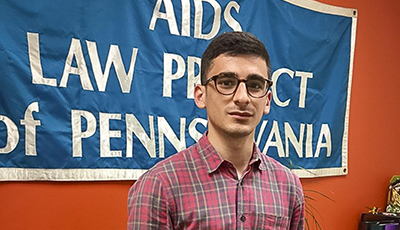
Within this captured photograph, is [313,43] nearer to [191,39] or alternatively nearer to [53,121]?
[191,39]

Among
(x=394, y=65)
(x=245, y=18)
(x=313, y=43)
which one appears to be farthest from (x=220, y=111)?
(x=394, y=65)

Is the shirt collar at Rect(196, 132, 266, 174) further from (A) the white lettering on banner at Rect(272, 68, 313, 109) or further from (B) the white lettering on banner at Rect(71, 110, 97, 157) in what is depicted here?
(A) the white lettering on banner at Rect(272, 68, 313, 109)

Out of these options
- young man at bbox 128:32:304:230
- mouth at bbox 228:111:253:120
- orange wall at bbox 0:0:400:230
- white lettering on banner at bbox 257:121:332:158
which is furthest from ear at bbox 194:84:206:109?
orange wall at bbox 0:0:400:230

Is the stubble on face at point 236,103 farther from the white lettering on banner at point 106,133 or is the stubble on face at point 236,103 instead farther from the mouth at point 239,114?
the white lettering on banner at point 106,133

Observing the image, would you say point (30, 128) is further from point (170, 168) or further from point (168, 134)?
point (170, 168)

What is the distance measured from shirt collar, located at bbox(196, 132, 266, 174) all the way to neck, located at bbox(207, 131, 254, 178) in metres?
0.01

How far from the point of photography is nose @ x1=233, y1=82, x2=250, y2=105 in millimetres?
899

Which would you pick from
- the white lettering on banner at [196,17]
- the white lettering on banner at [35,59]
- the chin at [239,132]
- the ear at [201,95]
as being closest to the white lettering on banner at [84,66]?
the white lettering on banner at [35,59]

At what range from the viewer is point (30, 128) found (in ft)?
4.88

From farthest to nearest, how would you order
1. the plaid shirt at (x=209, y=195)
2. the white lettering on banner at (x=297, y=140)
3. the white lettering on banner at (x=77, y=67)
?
the white lettering on banner at (x=297, y=140) < the white lettering on banner at (x=77, y=67) < the plaid shirt at (x=209, y=195)

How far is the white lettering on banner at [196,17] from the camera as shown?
176 centimetres

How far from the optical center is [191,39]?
1.86m

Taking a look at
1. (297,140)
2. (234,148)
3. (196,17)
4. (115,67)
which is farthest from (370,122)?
(234,148)

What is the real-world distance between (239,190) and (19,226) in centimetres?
100
